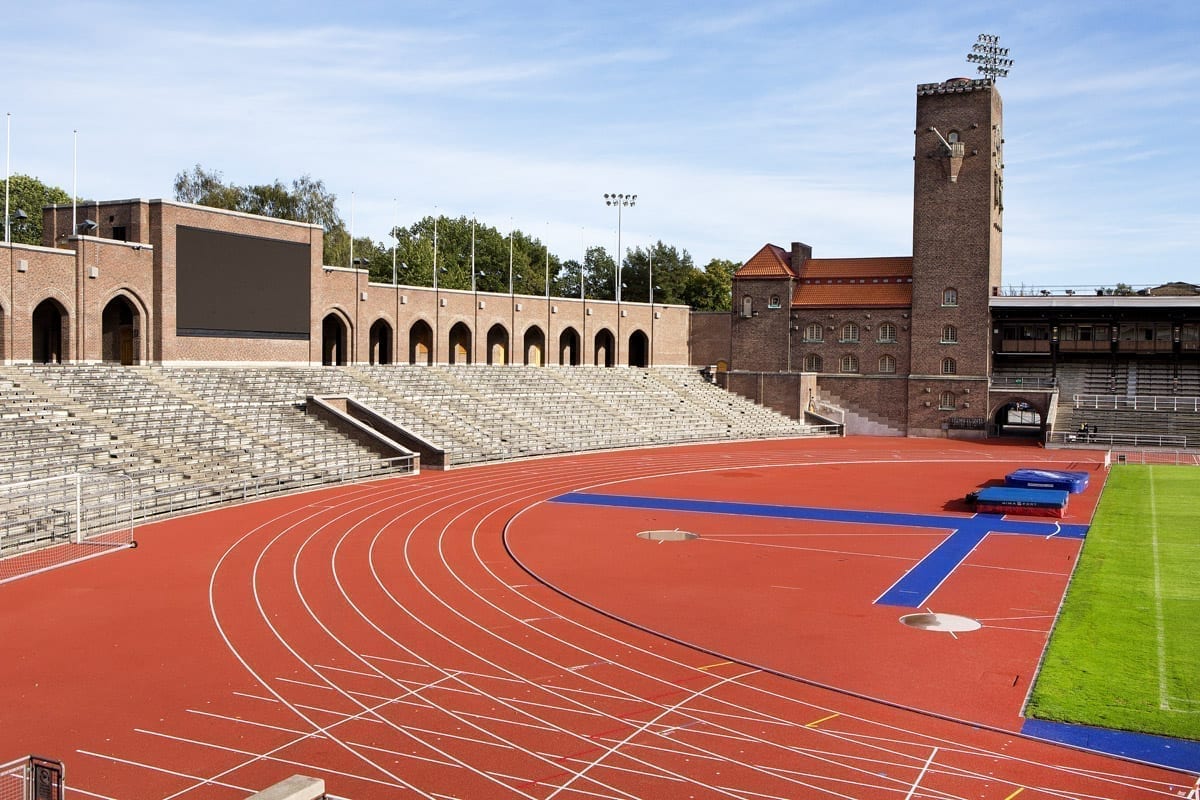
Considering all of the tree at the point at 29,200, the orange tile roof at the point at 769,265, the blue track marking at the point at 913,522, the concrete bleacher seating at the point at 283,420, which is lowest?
the blue track marking at the point at 913,522

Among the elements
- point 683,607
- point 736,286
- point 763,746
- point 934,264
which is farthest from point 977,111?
point 763,746

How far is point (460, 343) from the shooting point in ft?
189

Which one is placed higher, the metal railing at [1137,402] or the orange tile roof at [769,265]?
the orange tile roof at [769,265]

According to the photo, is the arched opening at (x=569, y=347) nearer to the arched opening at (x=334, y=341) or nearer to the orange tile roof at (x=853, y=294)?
the orange tile roof at (x=853, y=294)

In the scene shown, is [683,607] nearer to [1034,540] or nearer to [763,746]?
[763,746]

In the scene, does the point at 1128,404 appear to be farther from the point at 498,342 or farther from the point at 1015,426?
the point at 498,342

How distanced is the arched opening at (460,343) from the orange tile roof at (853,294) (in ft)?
67.8

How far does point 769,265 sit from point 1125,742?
54.2 m

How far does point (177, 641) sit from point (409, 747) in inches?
222

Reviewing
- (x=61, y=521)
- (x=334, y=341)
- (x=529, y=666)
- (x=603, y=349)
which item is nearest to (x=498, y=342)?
(x=603, y=349)

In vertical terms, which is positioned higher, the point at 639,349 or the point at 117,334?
the point at 117,334

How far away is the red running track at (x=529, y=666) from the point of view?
415 inches

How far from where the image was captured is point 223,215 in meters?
39.6

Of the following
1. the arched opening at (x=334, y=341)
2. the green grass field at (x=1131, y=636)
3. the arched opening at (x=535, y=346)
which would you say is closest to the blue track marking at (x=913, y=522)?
the green grass field at (x=1131, y=636)
